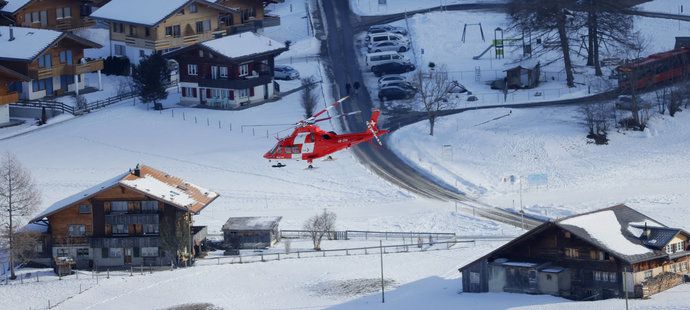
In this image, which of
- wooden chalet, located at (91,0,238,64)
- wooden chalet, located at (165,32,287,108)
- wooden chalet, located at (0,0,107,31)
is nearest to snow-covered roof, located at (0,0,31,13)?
wooden chalet, located at (0,0,107,31)

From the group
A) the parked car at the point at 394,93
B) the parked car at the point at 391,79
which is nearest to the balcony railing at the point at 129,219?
the parked car at the point at 394,93

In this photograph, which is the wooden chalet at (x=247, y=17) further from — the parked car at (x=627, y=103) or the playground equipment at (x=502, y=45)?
the parked car at (x=627, y=103)

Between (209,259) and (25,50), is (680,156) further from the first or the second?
(25,50)

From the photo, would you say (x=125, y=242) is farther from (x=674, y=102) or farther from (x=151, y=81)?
(x=674, y=102)

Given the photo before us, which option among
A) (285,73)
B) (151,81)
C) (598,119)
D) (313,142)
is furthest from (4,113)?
(313,142)

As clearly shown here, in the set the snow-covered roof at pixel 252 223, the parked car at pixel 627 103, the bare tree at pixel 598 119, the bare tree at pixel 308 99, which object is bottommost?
the snow-covered roof at pixel 252 223

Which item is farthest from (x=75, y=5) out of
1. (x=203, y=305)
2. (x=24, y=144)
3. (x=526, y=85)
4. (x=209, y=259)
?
(x=203, y=305)
